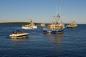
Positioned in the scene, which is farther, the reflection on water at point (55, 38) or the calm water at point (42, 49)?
the reflection on water at point (55, 38)

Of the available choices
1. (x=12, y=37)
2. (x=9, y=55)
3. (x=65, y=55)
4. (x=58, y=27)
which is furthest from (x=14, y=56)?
(x=58, y=27)

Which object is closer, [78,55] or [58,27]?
[78,55]

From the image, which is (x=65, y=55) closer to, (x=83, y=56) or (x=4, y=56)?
(x=83, y=56)

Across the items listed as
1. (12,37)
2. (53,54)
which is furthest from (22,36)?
(53,54)

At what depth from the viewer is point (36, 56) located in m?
66.7

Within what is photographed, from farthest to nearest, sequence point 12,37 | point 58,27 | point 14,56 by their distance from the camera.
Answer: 1. point 58,27
2. point 12,37
3. point 14,56

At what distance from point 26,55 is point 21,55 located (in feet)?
3.87

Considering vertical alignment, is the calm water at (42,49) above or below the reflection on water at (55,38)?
above

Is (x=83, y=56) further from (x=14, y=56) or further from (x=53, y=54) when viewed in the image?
(x=14, y=56)

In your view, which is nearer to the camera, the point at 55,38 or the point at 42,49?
the point at 42,49

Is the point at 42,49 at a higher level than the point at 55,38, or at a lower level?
higher

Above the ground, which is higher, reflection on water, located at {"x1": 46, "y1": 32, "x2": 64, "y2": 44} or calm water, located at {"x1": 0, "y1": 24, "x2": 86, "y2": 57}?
calm water, located at {"x1": 0, "y1": 24, "x2": 86, "y2": 57}

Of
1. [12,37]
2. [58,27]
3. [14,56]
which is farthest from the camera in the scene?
[58,27]

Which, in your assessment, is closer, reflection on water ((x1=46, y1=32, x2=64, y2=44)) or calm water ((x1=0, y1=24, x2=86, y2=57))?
calm water ((x1=0, y1=24, x2=86, y2=57))
